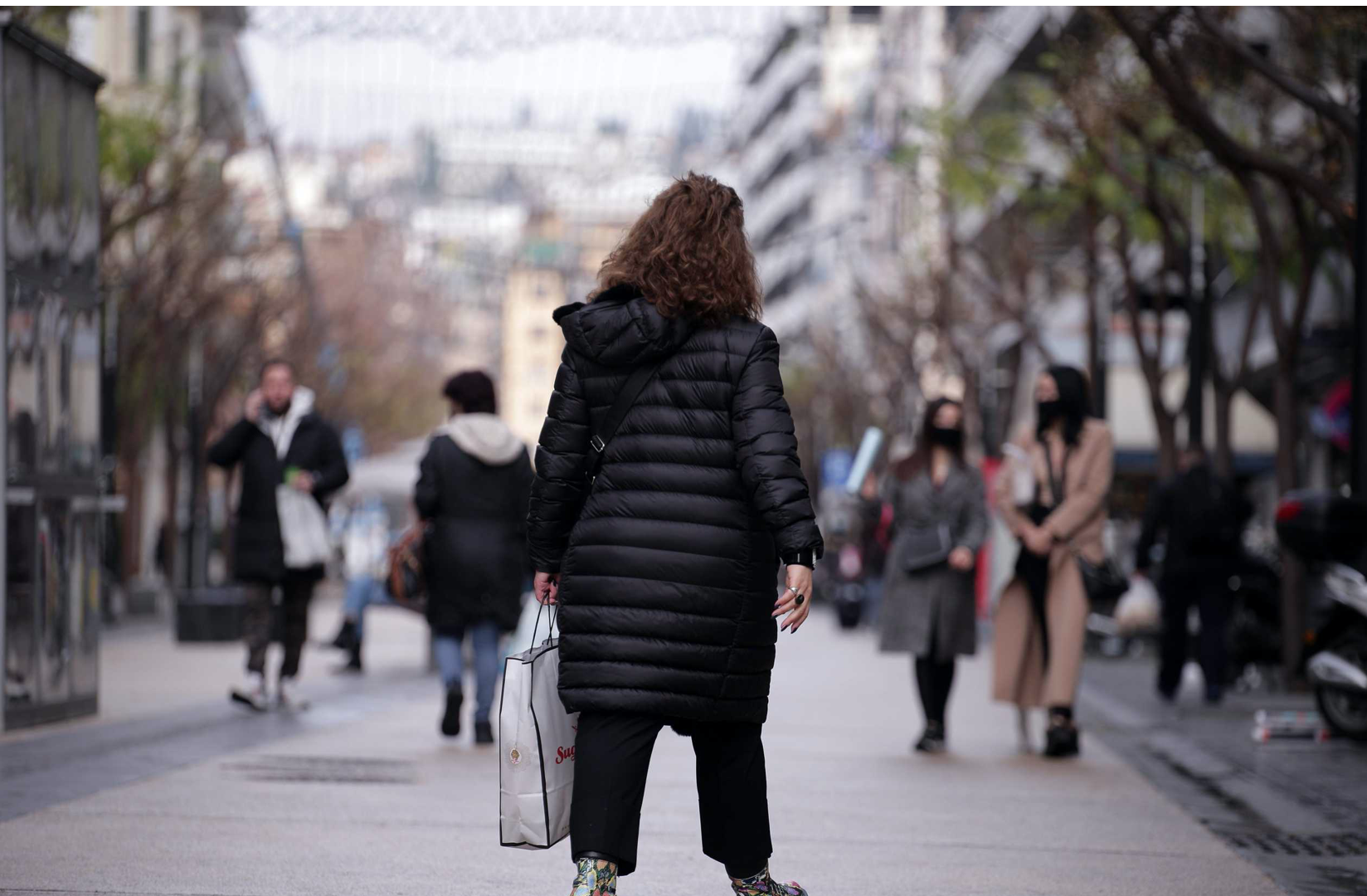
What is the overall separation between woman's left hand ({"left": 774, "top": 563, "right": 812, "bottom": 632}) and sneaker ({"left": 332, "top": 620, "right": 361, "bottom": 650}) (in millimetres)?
11621

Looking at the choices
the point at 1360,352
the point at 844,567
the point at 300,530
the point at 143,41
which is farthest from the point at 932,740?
Answer: the point at 143,41

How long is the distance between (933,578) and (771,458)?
609cm

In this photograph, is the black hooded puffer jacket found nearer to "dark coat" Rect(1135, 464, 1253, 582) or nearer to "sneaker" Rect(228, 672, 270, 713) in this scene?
"sneaker" Rect(228, 672, 270, 713)

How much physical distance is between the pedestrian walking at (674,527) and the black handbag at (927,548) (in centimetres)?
576

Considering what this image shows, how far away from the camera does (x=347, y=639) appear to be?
16.8 m

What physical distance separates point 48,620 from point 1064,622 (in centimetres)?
479

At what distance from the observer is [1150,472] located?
156 ft

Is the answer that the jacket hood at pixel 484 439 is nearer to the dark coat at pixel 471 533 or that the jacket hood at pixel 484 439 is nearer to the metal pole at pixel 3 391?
the dark coat at pixel 471 533

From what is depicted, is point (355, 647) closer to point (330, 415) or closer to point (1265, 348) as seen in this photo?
point (1265, 348)

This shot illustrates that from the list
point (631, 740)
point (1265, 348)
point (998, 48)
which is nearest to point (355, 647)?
point (631, 740)

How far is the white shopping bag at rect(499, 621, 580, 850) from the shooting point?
Result: 17.5 feet

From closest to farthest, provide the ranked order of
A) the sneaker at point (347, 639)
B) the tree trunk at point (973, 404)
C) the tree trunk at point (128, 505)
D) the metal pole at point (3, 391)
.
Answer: the metal pole at point (3, 391), the sneaker at point (347, 639), the tree trunk at point (128, 505), the tree trunk at point (973, 404)

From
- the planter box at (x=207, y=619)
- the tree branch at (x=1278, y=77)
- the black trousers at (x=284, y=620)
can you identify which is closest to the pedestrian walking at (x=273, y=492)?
the black trousers at (x=284, y=620)

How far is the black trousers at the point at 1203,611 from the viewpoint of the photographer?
1545cm
